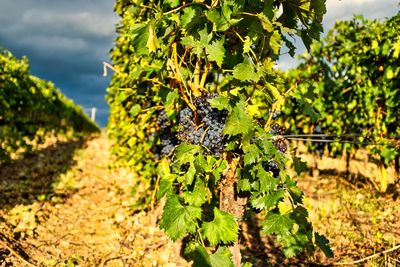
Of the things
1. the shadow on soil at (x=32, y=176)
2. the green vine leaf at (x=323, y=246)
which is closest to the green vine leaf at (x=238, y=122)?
the green vine leaf at (x=323, y=246)

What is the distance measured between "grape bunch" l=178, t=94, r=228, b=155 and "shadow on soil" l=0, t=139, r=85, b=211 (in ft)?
12.7

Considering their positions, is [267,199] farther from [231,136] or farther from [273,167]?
[231,136]

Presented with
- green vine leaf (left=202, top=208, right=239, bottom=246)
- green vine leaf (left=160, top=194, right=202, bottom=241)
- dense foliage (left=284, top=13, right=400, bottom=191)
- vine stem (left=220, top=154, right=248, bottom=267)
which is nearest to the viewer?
green vine leaf (left=160, top=194, right=202, bottom=241)

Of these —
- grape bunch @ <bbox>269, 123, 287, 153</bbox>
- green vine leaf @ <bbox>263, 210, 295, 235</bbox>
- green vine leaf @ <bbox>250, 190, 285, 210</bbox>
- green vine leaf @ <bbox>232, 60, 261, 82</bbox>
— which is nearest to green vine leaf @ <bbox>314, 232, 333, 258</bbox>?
green vine leaf @ <bbox>263, 210, 295, 235</bbox>

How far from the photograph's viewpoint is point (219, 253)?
2227 mm

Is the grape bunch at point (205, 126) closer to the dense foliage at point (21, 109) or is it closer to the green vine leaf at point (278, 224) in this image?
the green vine leaf at point (278, 224)

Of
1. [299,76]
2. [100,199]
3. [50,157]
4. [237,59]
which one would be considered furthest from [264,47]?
[50,157]

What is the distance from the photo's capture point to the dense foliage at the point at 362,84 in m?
5.86

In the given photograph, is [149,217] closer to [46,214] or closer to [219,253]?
[46,214]

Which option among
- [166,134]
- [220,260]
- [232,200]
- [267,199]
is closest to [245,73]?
[267,199]

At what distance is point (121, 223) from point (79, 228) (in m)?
0.61

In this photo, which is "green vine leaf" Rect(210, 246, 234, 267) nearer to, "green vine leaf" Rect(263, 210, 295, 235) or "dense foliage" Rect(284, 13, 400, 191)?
"green vine leaf" Rect(263, 210, 295, 235)

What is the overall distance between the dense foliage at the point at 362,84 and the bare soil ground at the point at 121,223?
3.10 ft

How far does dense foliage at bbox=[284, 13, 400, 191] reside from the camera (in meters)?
5.86
